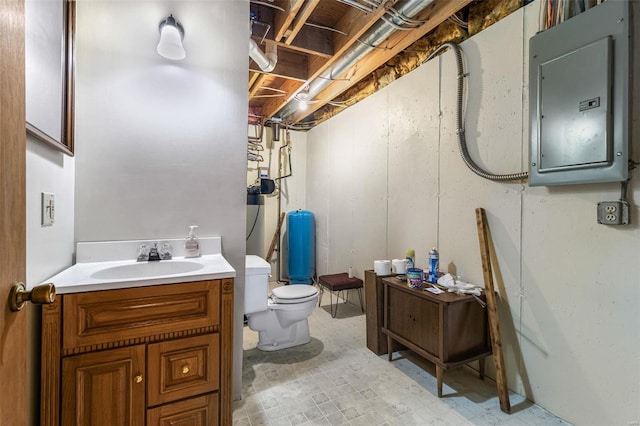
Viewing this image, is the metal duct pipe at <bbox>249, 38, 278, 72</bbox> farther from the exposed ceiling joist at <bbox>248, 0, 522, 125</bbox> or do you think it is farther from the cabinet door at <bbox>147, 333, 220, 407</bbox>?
the cabinet door at <bbox>147, 333, 220, 407</bbox>

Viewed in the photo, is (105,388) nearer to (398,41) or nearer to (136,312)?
(136,312)

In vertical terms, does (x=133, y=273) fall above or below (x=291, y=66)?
below

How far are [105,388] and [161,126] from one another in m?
1.31

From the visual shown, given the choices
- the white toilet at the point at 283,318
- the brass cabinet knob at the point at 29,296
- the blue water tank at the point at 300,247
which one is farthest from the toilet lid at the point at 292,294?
the brass cabinet knob at the point at 29,296

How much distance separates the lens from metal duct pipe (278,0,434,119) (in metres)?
1.91

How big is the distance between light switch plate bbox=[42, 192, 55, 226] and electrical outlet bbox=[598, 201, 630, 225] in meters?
2.40

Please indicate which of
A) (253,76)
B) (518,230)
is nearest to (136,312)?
(518,230)

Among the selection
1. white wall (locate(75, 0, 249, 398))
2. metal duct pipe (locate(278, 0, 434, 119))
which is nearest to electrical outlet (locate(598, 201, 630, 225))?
metal duct pipe (locate(278, 0, 434, 119))

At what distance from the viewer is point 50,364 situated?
3.41ft

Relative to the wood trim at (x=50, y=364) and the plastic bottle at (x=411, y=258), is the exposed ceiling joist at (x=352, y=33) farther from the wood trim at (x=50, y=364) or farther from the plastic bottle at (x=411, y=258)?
the wood trim at (x=50, y=364)

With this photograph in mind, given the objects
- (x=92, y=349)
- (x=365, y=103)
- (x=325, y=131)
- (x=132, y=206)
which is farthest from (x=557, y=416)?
(x=325, y=131)

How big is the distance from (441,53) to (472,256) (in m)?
1.57

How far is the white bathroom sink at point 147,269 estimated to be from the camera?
1.45 meters

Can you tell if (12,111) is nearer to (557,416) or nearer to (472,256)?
(472,256)
